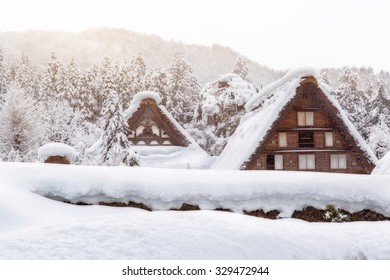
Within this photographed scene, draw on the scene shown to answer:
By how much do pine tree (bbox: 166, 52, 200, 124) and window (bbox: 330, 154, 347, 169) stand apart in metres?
14.1

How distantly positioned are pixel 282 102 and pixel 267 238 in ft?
43.8

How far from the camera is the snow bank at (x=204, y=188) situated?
9672mm

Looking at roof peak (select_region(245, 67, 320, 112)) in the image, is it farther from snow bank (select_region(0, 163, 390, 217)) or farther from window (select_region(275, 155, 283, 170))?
snow bank (select_region(0, 163, 390, 217))

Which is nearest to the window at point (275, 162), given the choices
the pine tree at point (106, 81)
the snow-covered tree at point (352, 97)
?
the pine tree at point (106, 81)

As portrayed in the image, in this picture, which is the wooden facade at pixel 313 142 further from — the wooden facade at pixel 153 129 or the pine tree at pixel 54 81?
the pine tree at pixel 54 81

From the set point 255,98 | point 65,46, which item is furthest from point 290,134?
point 65,46

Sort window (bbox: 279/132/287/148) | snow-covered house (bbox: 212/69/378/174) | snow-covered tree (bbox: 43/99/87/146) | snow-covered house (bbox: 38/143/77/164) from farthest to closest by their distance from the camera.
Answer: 1. snow-covered tree (bbox: 43/99/87/146)
2. window (bbox: 279/132/287/148)
3. snow-covered house (bbox: 212/69/378/174)
4. snow-covered house (bbox: 38/143/77/164)

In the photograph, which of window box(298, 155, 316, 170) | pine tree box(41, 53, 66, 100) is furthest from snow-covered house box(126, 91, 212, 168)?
pine tree box(41, 53, 66, 100)

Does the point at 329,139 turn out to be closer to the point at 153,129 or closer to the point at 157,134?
the point at 157,134

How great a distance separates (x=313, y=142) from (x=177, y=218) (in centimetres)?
1482

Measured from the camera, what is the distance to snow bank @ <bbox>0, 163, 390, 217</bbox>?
967 centimetres

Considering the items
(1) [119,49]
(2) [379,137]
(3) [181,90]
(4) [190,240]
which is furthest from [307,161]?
(1) [119,49]

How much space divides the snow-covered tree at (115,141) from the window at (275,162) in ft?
18.3
